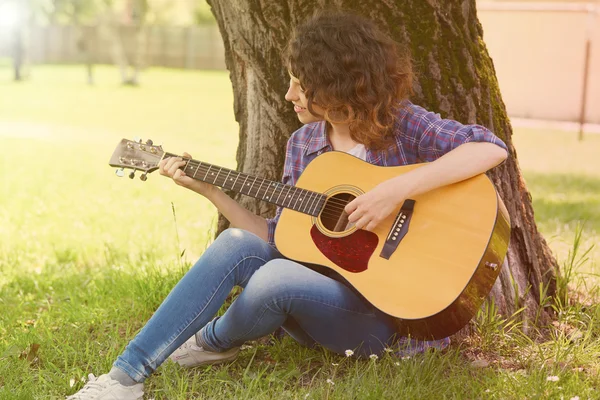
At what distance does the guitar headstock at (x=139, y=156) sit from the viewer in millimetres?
3077

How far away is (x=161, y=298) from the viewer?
3775 mm

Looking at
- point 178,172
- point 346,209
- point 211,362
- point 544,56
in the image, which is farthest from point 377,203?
point 544,56

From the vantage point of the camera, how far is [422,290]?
106 inches

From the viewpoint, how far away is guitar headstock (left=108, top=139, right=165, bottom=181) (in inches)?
121

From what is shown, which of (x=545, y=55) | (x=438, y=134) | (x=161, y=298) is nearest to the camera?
(x=438, y=134)

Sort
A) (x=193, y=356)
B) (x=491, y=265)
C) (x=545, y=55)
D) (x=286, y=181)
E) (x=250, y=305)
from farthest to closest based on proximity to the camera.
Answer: (x=545, y=55) → (x=286, y=181) → (x=193, y=356) → (x=250, y=305) → (x=491, y=265)

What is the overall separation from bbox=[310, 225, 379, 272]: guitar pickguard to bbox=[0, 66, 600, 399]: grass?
15.0 inches

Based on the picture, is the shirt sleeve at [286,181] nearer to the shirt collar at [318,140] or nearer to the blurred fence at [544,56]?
the shirt collar at [318,140]

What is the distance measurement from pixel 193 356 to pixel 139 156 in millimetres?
794

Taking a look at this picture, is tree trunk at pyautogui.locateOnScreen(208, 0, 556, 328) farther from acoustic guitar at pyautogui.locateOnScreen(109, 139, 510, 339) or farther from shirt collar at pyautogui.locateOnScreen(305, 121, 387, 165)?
acoustic guitar at pyautogui.locateOnScreen(109, 139, 510, 339)

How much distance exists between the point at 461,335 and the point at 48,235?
335 cm

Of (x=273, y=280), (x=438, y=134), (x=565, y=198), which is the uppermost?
(x=438, y=134)

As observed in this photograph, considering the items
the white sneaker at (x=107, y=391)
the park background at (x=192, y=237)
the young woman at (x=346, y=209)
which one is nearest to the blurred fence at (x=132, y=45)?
the park background at (x=192, y=237)

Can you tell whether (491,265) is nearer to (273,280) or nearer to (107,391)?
(273,280)
